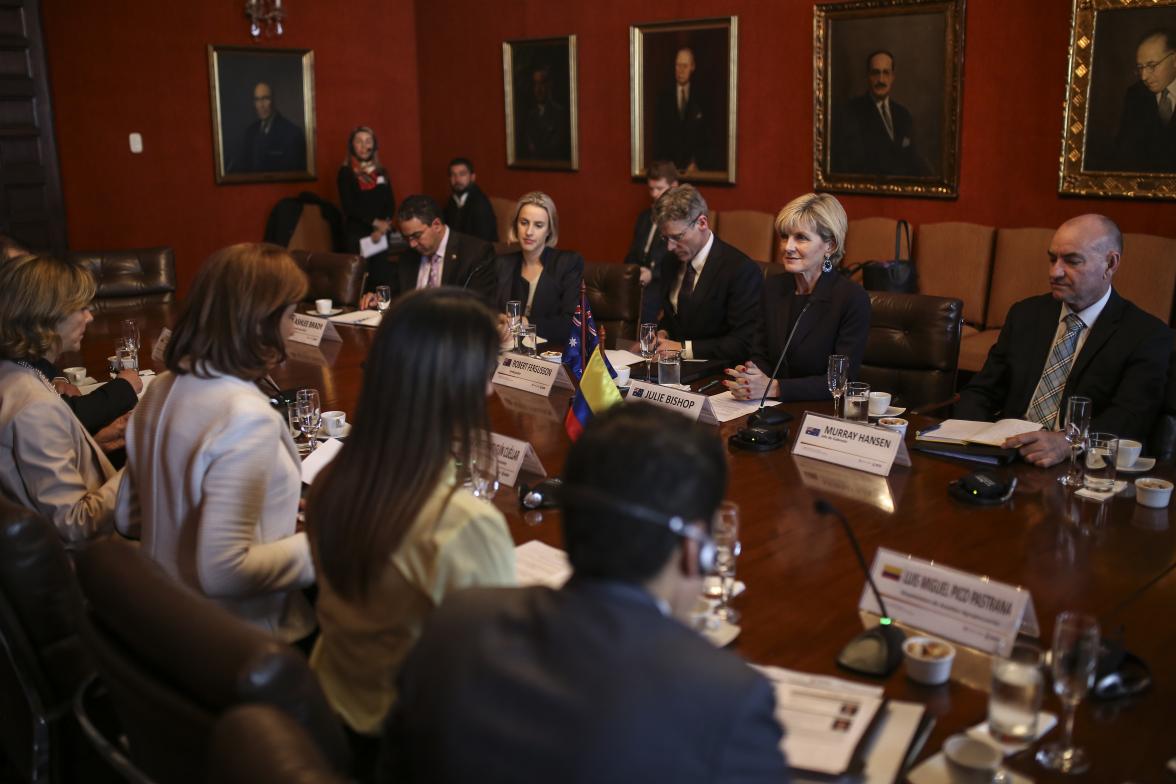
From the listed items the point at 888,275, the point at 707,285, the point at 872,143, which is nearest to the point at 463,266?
the point at 707,285

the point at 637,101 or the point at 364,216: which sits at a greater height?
the point at 637,101

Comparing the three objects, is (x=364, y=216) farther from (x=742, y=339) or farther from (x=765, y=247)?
(x=742, y=339)

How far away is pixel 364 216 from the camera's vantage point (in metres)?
8.88

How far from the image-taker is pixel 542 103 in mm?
8953

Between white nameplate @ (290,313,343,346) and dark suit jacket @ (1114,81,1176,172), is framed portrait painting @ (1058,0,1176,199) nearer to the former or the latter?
dark suit jacket @ (1114,81,1176,172)

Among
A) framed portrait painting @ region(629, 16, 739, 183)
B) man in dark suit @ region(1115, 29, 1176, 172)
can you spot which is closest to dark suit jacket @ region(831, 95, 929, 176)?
framed portrait painting @ region(629, 16, 739, 183)

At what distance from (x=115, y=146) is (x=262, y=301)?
6.98m

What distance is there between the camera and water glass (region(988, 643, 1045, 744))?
5.06 feet

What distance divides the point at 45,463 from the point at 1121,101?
5.40 metres

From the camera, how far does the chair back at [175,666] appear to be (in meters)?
1.37

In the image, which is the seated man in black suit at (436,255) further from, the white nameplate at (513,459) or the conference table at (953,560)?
the white nameplate at (513,459)

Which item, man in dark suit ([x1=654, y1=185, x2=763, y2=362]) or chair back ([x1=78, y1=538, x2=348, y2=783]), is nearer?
chair back ([x1=78, y1=538, x2=348, y2=783])

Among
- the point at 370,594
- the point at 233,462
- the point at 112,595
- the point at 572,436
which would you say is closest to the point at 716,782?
the point at 370,594

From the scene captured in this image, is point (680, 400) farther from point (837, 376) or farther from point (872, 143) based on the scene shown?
point (872, 143)
